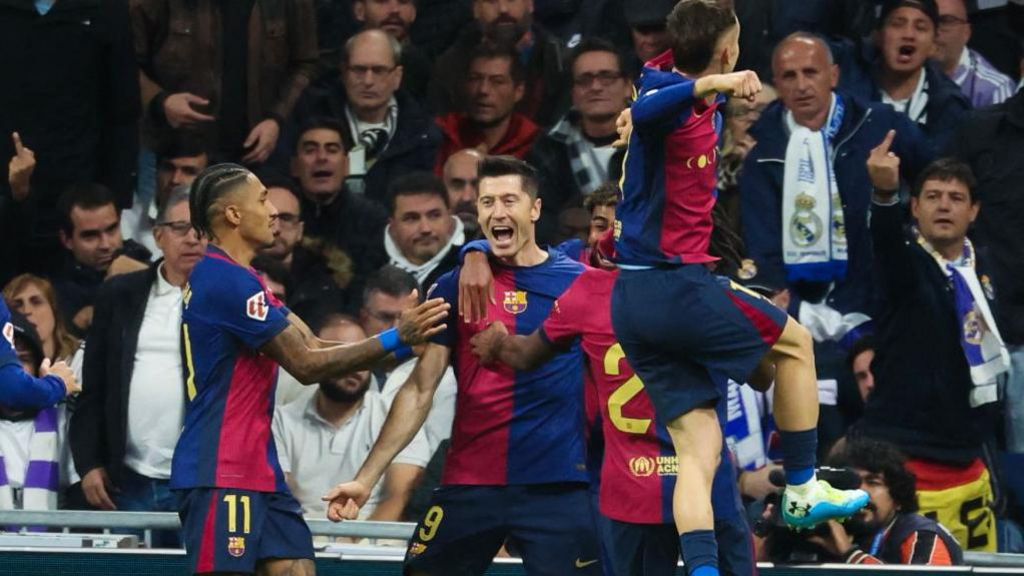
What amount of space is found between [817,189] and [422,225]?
210cm

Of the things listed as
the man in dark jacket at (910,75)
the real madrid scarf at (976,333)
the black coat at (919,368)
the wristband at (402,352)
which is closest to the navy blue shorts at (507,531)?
the wristband at (402,352)

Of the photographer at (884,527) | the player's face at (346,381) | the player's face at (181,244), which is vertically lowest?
the photographer at (884,527)

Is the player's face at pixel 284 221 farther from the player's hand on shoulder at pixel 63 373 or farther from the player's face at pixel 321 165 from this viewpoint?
the player's hand on shoulder at pixel 63 373

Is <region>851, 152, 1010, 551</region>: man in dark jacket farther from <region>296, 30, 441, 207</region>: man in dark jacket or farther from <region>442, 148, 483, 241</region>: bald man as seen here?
<region>296, 30, 441, 207</region>: man in dark jacket

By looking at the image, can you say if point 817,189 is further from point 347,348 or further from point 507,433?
point 347,348

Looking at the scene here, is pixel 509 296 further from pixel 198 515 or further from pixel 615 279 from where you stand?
pixel 198 515

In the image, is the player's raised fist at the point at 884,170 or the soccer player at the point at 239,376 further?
the player's raised fist at the point at 884,170

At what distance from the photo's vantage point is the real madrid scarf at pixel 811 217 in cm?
1170

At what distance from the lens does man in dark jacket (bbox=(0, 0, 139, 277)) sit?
12.4 m

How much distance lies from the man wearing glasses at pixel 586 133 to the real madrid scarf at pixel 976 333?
6.62ft

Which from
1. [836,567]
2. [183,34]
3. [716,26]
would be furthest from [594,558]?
[183,34]

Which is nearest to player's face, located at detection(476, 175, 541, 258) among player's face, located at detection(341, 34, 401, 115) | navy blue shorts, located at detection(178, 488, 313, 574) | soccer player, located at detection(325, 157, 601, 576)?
soccer player, located at detection(325, 157, 601, 576)

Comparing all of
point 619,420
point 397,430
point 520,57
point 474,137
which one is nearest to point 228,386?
point 397,430

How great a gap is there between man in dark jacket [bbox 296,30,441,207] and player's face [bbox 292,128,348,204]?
293 millimetres
